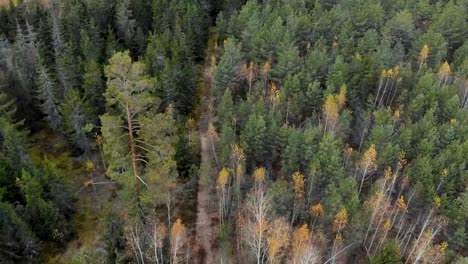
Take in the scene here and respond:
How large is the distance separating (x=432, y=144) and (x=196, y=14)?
4078cm

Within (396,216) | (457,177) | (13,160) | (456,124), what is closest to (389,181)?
(396,216)

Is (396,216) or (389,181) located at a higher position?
(389,181)

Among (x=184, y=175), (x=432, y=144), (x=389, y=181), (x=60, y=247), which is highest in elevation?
(x=432, y=144)

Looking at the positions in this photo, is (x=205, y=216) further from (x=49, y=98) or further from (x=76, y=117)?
(x=49, y=98)

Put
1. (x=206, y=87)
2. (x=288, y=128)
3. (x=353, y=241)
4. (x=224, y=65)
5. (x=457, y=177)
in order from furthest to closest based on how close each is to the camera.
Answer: (x=206, y=87)
(x=224, y=65)
(x=288, y=128)
(x=457, y=177)
(x=353, y=241)

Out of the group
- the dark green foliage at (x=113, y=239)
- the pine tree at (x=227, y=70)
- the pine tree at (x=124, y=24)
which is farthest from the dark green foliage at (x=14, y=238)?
the pine tree at (x=124, y=24)

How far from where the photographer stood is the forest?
3678 cm

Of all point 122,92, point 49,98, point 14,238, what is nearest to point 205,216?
point 14,238

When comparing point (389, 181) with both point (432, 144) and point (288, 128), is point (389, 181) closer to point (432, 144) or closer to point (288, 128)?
point (432, 144)

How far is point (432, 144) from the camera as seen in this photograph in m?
45.0

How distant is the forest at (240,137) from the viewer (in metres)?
36.8

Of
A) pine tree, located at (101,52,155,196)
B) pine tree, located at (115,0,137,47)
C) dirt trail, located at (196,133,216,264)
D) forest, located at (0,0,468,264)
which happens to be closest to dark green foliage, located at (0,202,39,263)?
forest, located at (0,0,468,264)

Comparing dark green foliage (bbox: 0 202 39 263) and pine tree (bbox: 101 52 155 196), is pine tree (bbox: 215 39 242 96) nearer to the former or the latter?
pine tree (bbox: 101 52 155 196)

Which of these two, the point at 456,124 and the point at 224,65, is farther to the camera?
the point at 224,65
